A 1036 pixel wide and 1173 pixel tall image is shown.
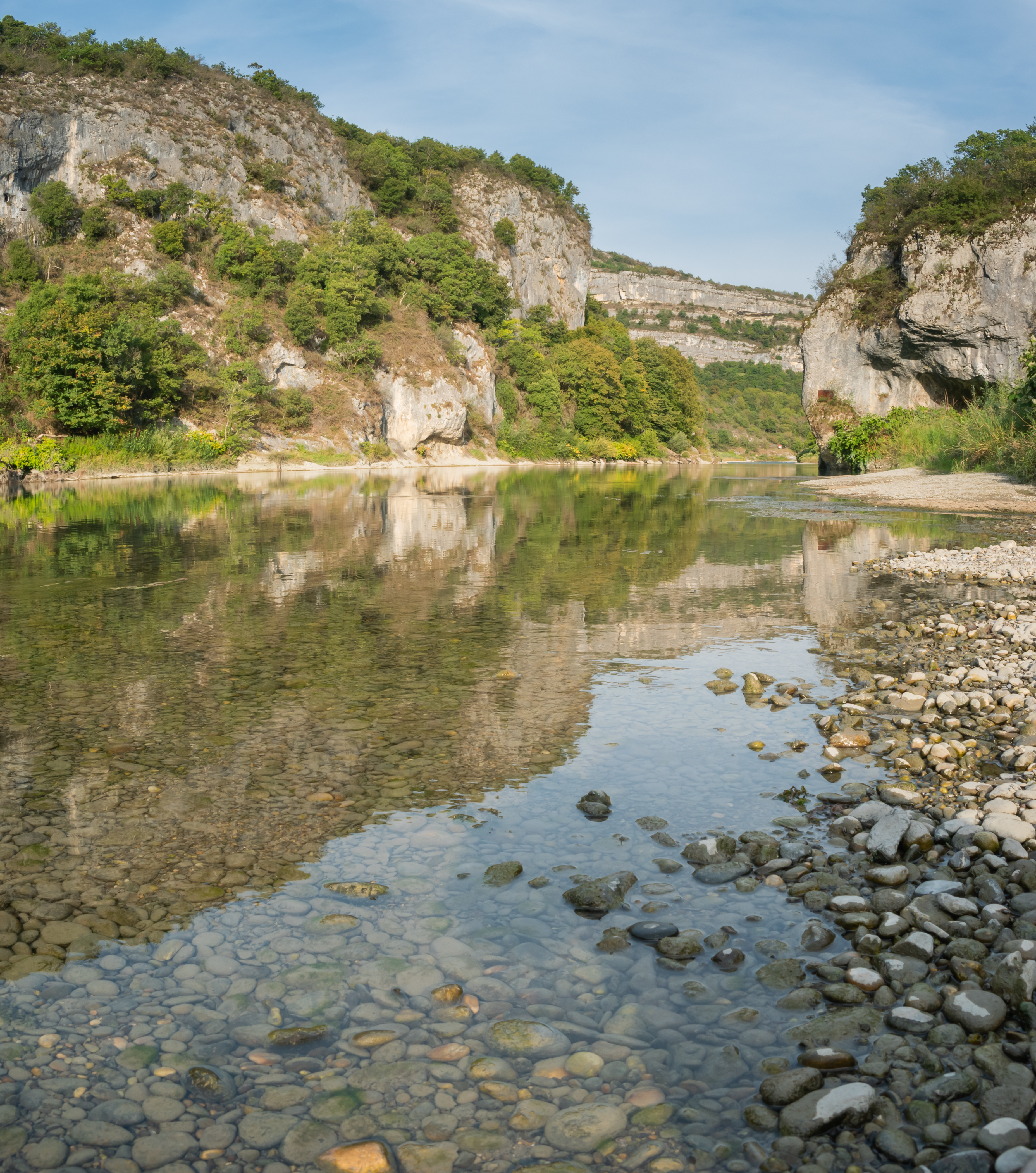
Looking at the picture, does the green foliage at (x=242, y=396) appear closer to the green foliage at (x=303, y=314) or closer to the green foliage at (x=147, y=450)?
the green foliage at (x=147, y=450)

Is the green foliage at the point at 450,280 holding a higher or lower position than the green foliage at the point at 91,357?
higher

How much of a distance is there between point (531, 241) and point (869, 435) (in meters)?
84.1

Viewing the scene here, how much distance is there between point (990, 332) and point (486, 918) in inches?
1735

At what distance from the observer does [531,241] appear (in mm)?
118688

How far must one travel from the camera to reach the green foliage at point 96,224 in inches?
2840

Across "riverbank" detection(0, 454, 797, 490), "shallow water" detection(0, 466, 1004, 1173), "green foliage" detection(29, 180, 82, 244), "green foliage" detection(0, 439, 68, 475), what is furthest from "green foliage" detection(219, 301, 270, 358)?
"shallow water" detection(0, 466, 1004, 1173)

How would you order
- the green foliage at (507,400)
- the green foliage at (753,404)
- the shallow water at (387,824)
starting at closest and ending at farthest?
the shallow water at (387,824) → the green foliage at (507,400) → the green foliage at (753,404)

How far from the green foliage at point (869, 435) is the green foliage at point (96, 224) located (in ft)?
203

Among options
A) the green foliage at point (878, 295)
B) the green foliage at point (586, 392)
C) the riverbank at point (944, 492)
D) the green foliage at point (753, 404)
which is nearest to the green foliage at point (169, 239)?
the green foliage at point (586, 392)

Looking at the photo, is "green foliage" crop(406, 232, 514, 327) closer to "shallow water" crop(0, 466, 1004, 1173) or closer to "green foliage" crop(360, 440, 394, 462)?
"green foliage" crop(360, 440, 394, 462)

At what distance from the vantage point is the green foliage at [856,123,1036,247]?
134ft

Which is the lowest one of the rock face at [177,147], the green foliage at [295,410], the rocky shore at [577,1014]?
A: the rocky shore at [577,1014]

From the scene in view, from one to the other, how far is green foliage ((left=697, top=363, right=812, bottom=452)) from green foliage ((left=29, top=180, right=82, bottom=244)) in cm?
9658

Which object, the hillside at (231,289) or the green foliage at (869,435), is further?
the hillside at (231,289)
